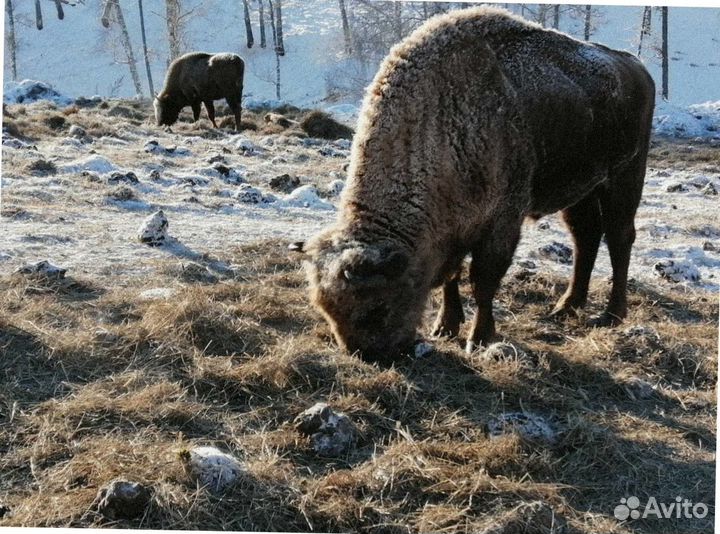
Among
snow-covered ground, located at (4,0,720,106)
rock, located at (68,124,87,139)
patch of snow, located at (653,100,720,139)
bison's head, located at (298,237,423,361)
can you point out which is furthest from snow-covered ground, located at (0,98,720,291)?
snow-covered ground, located at (4,0,720,106)

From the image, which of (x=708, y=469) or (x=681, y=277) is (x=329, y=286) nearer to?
(x=708, y=469)

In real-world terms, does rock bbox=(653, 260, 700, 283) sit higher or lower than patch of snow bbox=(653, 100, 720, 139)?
higher

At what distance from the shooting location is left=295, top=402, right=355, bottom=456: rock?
10.9ft

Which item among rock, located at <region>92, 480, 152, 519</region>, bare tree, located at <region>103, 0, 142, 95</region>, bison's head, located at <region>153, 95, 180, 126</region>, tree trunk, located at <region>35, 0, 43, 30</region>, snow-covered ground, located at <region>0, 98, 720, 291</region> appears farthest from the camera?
tree trunk, located at <region>35, 0, 43, 30</region>

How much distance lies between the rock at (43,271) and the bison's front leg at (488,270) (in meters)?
3.04

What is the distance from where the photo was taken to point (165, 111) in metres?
20.4

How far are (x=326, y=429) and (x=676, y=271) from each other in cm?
448

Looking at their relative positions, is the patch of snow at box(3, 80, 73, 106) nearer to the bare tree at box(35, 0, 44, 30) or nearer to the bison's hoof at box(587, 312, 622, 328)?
the bare tree at box(35, 0, 44, 30)

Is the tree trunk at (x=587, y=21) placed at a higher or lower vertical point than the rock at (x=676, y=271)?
higher

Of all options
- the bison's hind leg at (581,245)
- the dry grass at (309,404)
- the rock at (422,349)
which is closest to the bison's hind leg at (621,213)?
the bison's hind leg at (581,245)

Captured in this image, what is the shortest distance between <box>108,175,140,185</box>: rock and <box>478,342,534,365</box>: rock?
6.37 metres

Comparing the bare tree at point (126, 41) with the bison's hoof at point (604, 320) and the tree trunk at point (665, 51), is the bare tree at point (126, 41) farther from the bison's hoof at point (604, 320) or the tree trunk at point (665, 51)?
the bison's hoof at point (604, 320)

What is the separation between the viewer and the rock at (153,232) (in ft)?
22.1

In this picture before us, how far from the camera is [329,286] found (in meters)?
4.04
